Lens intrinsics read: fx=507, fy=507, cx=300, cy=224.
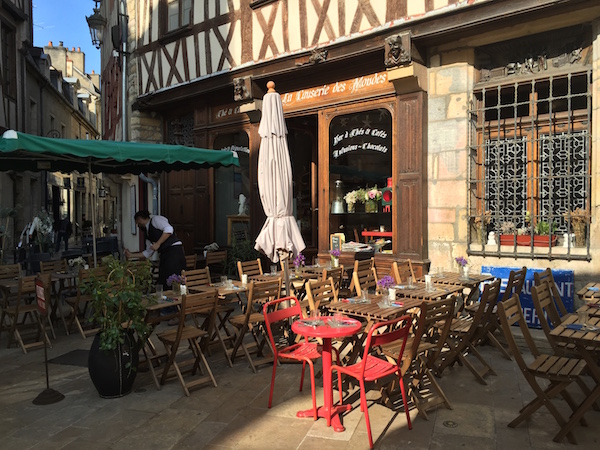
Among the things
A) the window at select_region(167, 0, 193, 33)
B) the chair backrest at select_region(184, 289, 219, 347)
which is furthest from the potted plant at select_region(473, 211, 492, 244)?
the window at select_region(167, 0, 193, 33)

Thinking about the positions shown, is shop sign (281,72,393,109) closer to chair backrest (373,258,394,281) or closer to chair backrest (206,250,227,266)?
chair backrest (373,258,394,281)

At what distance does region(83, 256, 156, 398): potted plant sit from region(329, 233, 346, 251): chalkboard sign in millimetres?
4165

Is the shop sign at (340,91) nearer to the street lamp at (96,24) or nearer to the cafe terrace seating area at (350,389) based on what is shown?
the cafe terrace seating area at (350,389)

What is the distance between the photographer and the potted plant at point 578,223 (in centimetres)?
565

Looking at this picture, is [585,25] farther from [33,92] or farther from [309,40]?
[33,92]

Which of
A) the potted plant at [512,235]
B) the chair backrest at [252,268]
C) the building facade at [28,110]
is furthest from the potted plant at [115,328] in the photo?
the building facade at [28,110]

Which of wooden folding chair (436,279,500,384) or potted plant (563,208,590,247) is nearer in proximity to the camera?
wooden folding chair (436,279,500,384)

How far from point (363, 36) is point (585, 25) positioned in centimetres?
265

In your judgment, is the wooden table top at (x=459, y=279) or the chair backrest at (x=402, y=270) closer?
the wooden table top at (x=459, y=279)

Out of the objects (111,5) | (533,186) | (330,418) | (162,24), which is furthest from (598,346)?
(111,5)

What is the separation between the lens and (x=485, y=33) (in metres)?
6.15

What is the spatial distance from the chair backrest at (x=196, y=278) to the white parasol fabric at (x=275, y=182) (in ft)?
2.84

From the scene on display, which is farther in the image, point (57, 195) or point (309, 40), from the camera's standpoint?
point (57, 195)

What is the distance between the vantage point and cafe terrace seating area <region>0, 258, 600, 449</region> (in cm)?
313
